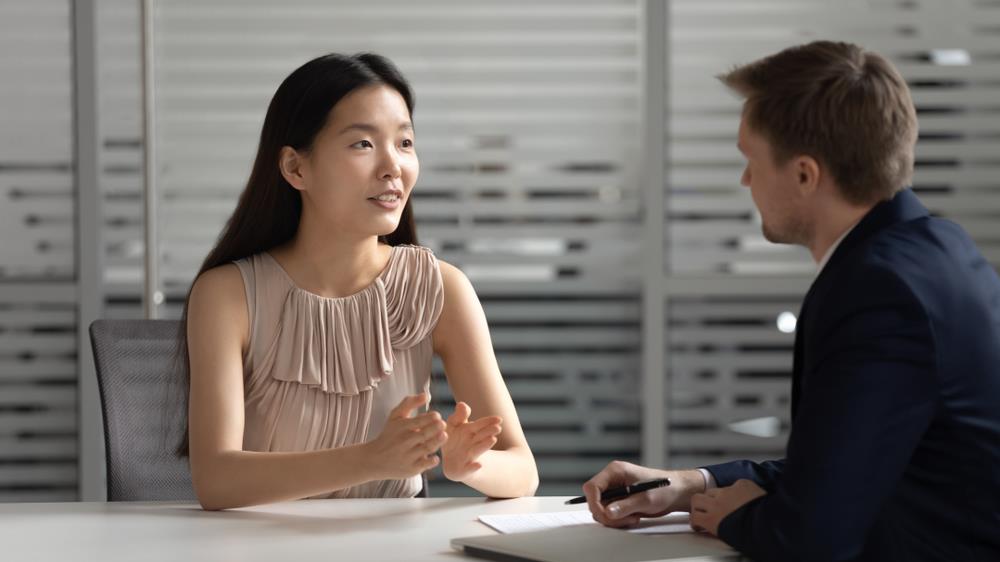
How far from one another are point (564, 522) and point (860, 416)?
1.67ft

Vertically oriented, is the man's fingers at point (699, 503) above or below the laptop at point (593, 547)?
above

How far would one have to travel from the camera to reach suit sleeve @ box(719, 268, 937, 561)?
1.24 m

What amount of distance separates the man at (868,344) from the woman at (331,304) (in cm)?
65

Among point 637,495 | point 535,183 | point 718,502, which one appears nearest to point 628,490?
point 637,495

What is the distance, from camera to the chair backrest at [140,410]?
7.12ft

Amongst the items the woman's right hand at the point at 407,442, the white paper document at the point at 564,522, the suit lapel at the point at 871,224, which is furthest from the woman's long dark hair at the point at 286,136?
the suit lapel at the point at 871,224

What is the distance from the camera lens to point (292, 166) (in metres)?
2.02

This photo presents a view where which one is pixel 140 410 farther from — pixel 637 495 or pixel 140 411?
pixel 637 495

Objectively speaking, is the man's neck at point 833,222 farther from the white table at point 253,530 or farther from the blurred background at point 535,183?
the blurred background at point 535,183

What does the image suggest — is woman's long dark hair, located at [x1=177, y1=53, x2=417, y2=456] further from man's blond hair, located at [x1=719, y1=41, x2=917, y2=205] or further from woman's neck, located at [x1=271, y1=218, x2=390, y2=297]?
man's blond hair, located at [x1=719, y1=41, x2=917, y2=205]

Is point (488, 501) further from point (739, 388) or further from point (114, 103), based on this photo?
point (114, 103)

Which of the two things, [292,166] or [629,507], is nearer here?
[629,507]

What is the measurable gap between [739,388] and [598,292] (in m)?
0.58

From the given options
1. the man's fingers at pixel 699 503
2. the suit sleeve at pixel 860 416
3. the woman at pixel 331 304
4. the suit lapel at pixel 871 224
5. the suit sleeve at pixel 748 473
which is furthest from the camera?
the woman at pixel 331 304
